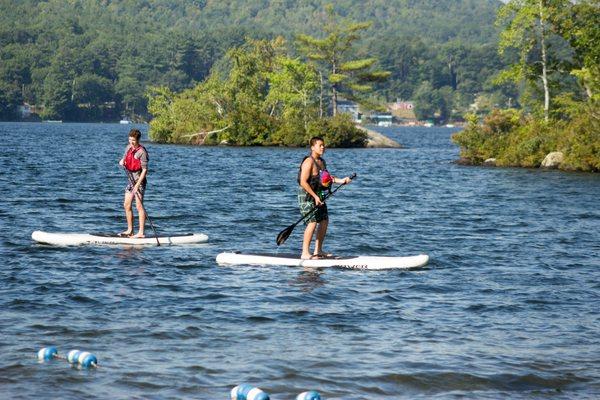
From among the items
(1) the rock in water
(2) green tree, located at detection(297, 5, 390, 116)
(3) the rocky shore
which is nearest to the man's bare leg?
(1) the rock in water

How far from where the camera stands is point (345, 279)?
1789 centimetres

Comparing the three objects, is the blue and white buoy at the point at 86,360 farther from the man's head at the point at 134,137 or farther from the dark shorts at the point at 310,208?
the man's head at the point at 134,137

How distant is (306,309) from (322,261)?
333cm

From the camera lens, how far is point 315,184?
1823 cm

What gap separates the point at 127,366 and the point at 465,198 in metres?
25.7

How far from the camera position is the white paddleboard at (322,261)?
61.4 feet

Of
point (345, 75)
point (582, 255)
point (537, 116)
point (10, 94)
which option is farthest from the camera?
point (10, 94)

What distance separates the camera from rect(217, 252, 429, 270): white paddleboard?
18703 millimetres

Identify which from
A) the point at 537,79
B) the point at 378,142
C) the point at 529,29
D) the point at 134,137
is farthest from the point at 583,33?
the point at 134,137

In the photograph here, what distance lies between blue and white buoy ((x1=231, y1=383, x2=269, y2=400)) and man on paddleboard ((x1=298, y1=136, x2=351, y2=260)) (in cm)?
738

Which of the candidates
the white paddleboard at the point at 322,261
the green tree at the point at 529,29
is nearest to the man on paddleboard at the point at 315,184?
the white paddleboard at the point at 322,261

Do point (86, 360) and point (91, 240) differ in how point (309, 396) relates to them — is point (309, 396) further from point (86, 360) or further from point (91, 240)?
point (91, 240)

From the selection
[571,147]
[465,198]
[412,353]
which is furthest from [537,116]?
[412,353]

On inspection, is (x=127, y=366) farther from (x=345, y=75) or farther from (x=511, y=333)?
(x=345, y=75)
